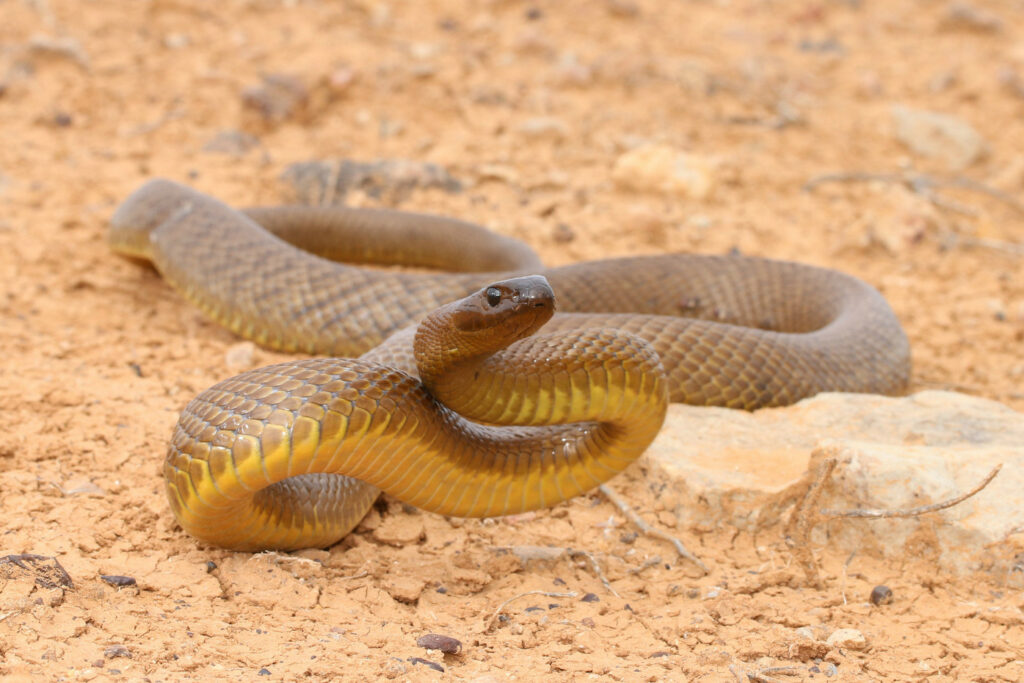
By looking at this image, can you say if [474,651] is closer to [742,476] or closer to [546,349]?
[546,349]

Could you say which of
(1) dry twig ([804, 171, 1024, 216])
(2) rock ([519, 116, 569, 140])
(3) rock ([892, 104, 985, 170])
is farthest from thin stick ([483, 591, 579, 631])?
(3) rock ([892, 104, 985, 170])

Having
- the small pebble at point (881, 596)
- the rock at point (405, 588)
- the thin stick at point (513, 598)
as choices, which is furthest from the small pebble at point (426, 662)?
the small pebble at point (881, 596)

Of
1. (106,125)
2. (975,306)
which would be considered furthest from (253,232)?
(975,306)

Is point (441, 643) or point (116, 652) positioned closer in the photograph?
point (116, 652)

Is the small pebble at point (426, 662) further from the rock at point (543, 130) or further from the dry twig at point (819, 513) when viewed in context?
the rock at point (543, 130)

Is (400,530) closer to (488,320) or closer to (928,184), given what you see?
(488,320)

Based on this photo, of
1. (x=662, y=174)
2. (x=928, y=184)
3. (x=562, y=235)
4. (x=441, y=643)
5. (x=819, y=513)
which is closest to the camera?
(x=441, y=643)

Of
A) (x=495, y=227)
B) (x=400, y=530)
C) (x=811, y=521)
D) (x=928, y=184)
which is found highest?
(x=811, y=521)

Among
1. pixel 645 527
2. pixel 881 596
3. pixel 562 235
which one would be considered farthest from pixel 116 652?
pixel 562 235
